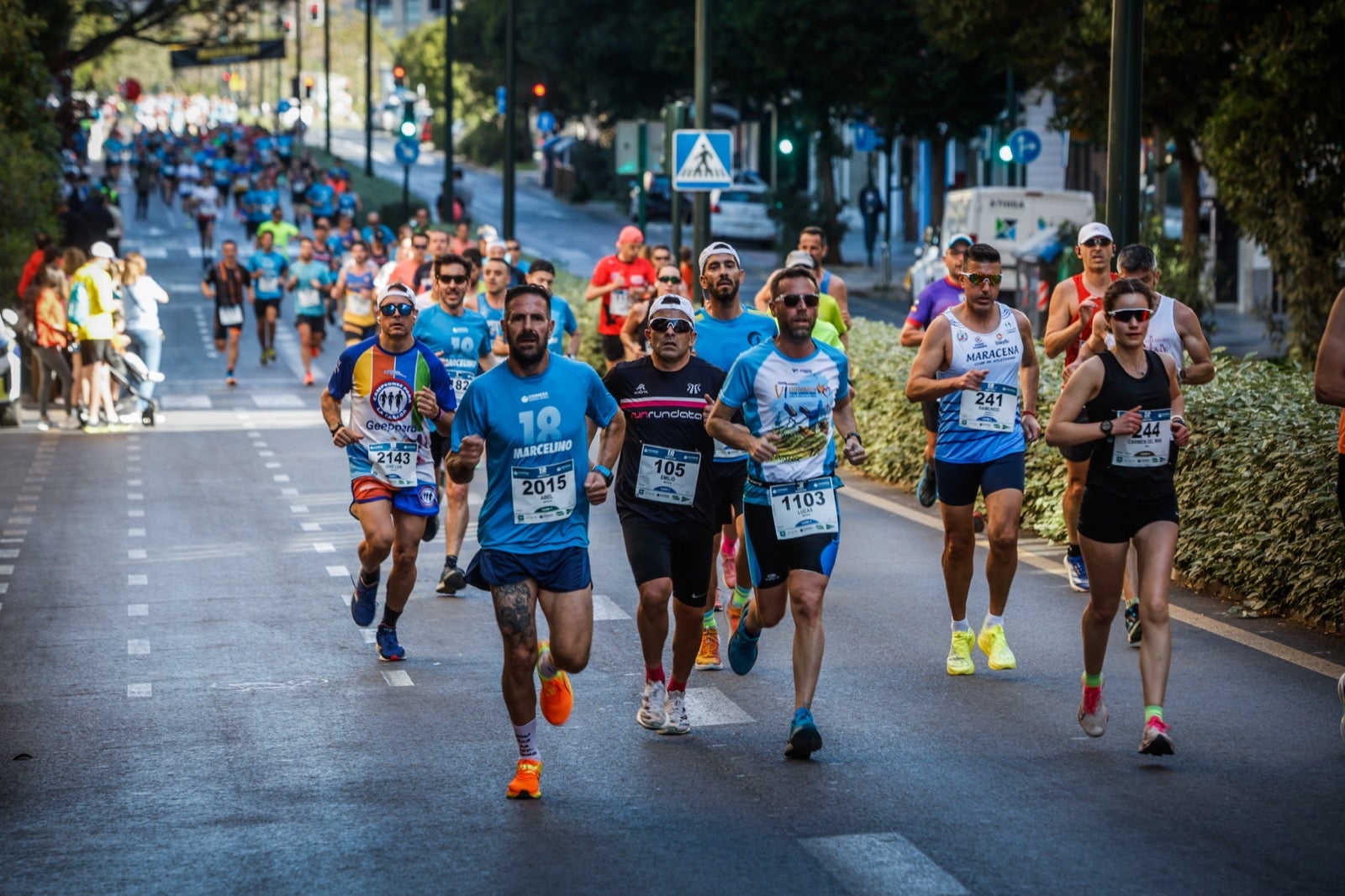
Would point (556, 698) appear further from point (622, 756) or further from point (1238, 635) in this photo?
point (1238, 635)

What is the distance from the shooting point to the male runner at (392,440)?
9.59m

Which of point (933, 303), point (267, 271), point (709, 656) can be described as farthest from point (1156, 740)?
point (267, 271)

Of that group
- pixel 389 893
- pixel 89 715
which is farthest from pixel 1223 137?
pixel 389 893

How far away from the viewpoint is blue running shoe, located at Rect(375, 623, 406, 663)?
9.61 m

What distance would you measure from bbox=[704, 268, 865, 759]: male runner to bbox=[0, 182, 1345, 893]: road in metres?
0.54

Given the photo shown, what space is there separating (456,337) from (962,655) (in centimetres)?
383

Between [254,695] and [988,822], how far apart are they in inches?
139

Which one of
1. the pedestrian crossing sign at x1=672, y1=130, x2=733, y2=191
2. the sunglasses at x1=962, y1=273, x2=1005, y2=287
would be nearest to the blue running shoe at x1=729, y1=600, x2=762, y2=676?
the sunglasses at x1=962, y1=273, x2=1005, y2=287

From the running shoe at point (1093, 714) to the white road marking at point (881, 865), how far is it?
1.38m

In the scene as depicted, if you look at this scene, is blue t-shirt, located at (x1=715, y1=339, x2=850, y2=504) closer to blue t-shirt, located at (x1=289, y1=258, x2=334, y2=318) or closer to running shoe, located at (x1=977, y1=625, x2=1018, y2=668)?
running shoe, located at (x1=977, y1=625, x2=1018, y2=668)

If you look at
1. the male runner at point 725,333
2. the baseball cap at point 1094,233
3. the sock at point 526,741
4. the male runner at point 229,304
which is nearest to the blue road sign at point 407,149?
the male runner at point 229,304

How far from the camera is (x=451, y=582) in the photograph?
1152 centimetres

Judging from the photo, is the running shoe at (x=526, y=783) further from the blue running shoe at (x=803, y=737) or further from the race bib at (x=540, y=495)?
the blue running shoe at (x=803, y=737)

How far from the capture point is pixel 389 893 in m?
6.02
